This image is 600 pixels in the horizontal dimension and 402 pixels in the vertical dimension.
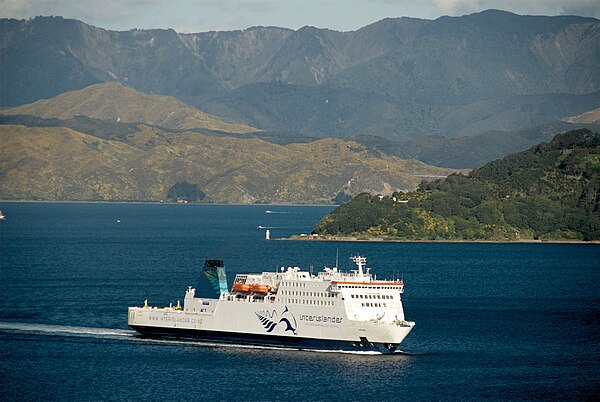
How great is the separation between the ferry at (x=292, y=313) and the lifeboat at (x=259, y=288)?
76mm

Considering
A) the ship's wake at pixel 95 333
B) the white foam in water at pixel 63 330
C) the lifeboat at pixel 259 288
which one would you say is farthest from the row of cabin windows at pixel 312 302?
the white foam in water at pixel 63 330

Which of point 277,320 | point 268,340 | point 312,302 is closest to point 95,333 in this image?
point 268,340

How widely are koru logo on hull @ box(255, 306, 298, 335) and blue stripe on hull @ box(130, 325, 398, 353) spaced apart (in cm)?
67

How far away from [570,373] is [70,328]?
41.0 m

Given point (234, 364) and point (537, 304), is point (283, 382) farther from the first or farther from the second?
point (537, 304)

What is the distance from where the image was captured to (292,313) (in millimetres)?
90312

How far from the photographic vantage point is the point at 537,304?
129m

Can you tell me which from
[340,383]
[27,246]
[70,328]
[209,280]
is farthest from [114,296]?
[27,246]

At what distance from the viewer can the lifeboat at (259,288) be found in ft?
306

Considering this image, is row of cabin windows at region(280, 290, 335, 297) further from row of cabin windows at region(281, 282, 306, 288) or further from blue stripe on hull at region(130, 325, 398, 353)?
blue stripe on hull at region(130, 325, 398, 353)

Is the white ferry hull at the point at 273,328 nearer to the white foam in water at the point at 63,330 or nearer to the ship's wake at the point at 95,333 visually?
the ship's wake at the point at 95,333

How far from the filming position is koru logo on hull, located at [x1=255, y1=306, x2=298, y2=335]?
90188 millimetres

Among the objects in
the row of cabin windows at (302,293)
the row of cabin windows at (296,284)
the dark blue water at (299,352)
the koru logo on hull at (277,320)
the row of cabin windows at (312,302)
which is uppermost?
the row of cabin windows at (296,284)

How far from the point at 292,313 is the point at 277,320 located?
1.41m
